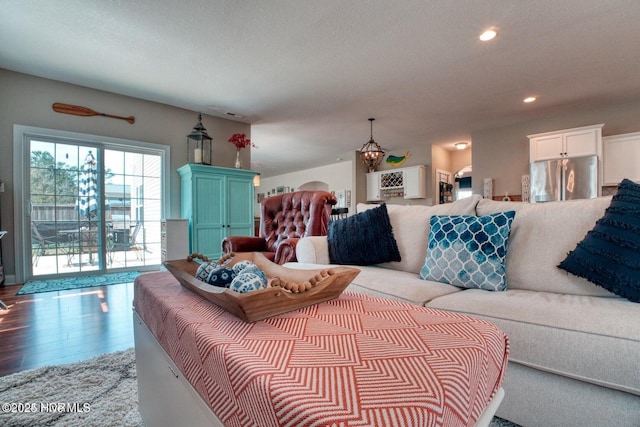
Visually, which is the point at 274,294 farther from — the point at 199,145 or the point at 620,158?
the point at 620,158

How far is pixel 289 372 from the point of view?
1.33ft

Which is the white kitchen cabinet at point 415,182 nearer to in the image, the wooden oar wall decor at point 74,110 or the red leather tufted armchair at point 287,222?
the red leather tufted armchair at point 287,222

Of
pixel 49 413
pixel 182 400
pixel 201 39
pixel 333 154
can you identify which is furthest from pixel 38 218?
pixel 333 154

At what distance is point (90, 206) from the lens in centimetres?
406

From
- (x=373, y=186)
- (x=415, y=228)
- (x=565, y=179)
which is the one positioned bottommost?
(x=415, y=228)

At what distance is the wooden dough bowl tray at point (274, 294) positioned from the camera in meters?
0.60

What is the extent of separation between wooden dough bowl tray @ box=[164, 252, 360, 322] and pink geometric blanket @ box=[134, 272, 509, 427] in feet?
0.07

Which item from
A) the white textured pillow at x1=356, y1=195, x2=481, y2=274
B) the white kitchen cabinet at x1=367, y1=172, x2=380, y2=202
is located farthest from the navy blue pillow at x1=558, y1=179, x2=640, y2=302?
the white kitchen cabinet at x1=367, y1=172, x2=380, y2=202

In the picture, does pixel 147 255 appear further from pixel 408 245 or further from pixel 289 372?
pixel 289 372

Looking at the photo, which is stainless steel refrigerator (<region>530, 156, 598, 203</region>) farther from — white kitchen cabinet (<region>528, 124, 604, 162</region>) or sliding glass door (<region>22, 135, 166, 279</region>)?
sliding glass door (<region>22, 135, 166, 279</region>)

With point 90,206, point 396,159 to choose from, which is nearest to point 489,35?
point 396,159

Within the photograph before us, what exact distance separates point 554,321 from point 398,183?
6.25 m

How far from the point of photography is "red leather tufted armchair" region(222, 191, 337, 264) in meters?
2.77

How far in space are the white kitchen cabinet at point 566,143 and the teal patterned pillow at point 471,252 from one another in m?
4.09
